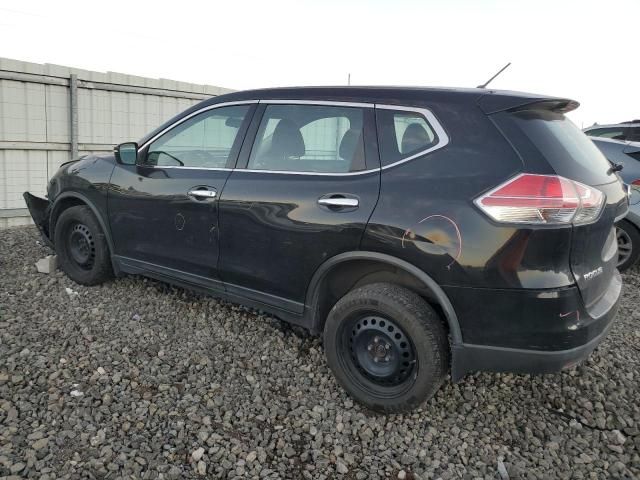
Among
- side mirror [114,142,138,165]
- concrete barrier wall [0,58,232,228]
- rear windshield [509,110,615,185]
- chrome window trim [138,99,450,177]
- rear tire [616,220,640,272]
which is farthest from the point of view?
concrete barrier wall [0,58,232,228]

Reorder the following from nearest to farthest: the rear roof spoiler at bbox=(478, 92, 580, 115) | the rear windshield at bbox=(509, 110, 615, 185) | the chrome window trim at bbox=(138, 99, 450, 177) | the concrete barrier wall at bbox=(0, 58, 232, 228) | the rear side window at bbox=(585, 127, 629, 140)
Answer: the rear windshield at bbox=(509, 110, 615, 185) → the rear roof spoiler at bbox=(478, 92, 580, 115) → the chrome window trim at bbox=(138, 99, 450, 177) → the concrete barrier wall at bbox=(0, 58, 232, 228) → the rear side window at bbox=(585, 127, 629, 140)

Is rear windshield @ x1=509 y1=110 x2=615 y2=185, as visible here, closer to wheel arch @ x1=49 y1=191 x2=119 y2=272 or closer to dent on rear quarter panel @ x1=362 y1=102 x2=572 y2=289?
dent on rear quarter panel @ x1=362 y1=102 x2=572 y2=289

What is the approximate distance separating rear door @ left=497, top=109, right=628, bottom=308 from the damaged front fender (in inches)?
173

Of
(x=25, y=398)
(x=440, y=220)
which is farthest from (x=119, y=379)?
(x=440, y=220)

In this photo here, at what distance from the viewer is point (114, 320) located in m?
3.92

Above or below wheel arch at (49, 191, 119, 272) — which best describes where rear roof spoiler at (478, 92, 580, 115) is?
above

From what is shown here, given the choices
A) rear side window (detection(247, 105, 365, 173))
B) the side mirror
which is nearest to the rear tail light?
rear side window (detection(247, 105, 365, 173))

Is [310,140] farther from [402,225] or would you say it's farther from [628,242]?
[628,242]

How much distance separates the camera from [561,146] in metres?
2.50

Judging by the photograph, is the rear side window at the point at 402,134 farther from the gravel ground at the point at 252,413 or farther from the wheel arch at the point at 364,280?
the gravel ground at the point at 252,413

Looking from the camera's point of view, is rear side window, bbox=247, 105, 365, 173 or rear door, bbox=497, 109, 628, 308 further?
rear side window, bbox=247, 105, 365, 173

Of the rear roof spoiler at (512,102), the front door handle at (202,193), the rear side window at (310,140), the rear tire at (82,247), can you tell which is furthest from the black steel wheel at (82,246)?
the rear roof spoiler at (512,102)

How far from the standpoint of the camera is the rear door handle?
2748mm

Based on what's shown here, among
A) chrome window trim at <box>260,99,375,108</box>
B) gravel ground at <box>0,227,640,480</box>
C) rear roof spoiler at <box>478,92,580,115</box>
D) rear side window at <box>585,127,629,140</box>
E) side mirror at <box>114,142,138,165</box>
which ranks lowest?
gravel ground at <box>0,227,640,480</box>
